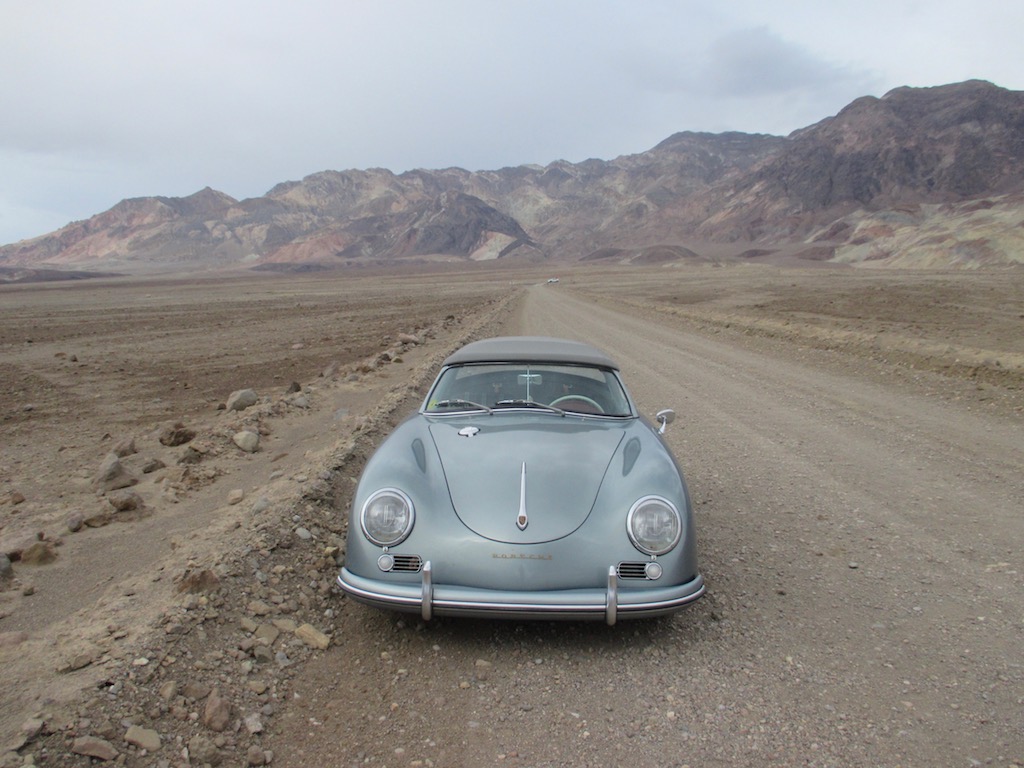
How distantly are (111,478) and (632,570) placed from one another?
213 inches

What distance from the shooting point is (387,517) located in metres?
3.63

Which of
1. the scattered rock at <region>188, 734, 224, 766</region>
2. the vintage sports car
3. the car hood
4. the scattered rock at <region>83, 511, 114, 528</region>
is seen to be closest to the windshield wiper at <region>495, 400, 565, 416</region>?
the car hood

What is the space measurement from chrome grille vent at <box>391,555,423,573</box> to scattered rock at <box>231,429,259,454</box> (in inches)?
192

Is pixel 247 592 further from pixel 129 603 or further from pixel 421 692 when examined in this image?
pixel 421 692

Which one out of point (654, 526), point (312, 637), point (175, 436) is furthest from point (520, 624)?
point (175, 436)

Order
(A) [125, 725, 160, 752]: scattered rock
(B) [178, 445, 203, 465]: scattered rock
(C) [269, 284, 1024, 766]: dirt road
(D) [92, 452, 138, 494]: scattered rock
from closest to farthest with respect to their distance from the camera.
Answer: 1. (A) [125, 725, 160, 752]: scattered rock
2. (C) [269, 284, 1024, 766]: dirt road
3. (D) [92, 452, 138, 494]: scattered rock
4. (B) [178, 445, 203, 465]: scattered rock

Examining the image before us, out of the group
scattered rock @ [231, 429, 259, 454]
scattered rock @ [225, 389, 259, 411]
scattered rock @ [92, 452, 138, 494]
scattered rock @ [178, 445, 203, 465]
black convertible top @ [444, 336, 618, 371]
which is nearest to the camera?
black convertible top @ [444, 336, 618, 371]

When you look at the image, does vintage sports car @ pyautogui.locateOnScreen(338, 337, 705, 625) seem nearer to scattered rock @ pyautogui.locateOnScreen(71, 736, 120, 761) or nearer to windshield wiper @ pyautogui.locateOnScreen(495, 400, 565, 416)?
windshield wiper @ pyautogui.locateOnScreen(495, 400, 565, 416)

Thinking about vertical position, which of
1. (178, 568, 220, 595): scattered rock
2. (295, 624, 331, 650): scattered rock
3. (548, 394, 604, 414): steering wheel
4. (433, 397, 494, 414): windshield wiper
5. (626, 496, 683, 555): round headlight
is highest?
(433, 397, 494, 414): windshield wiper

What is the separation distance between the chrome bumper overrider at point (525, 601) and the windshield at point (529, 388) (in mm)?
1625

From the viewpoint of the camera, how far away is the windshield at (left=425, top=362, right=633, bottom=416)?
16.2ft

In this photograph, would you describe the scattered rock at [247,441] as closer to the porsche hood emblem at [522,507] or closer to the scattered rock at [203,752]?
the porsche hood emblem at [522,507]

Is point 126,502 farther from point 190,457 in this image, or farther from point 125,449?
point 125,449

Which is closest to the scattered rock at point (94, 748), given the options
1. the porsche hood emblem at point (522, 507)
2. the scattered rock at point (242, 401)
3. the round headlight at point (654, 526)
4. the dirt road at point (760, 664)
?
the dirt road at point (760, 664)
